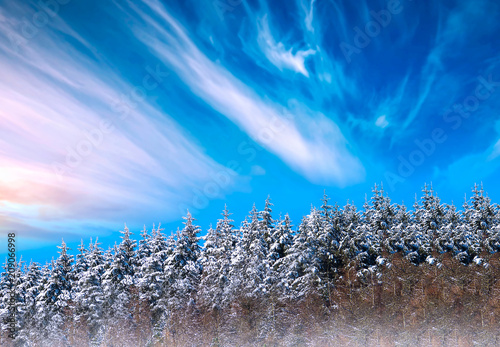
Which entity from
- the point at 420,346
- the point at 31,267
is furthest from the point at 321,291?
the point at 31,267

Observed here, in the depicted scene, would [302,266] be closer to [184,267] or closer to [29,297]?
[184,267]

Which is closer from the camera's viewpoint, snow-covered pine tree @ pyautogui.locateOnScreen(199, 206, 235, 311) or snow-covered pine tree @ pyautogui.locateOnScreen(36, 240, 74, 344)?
snow-covered pine tree @ pyautogui.locateOnScreen(199, 206, 235, 311)

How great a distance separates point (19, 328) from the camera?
133 feet

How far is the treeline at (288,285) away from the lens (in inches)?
1245

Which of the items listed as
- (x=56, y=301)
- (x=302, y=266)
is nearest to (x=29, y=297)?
(x=56, y=301)

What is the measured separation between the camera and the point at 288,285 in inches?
1419

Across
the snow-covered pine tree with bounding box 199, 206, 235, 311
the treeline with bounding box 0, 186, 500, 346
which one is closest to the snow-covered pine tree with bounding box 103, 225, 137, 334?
the treeline with bounding box 0, 186, 500, 346

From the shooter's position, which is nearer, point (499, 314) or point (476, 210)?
point (499, 314)

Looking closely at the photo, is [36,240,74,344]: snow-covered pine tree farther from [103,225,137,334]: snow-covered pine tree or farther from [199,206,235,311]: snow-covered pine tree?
[199,206,235,311]: snow-covered pine tree

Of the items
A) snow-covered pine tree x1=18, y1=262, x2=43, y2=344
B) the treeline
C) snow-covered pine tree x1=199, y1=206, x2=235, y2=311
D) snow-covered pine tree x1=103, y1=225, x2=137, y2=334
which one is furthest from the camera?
snow-covered pine tree x1=18, y1=262, x2=43, y2=344

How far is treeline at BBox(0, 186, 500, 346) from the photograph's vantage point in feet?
104

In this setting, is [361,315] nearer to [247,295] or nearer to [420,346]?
[420,346]

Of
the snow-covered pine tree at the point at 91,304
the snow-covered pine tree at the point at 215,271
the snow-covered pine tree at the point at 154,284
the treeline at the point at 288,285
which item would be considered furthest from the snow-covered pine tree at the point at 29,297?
the snow-covered pine tree at the point at 215,271

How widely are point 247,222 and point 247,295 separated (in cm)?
1111
